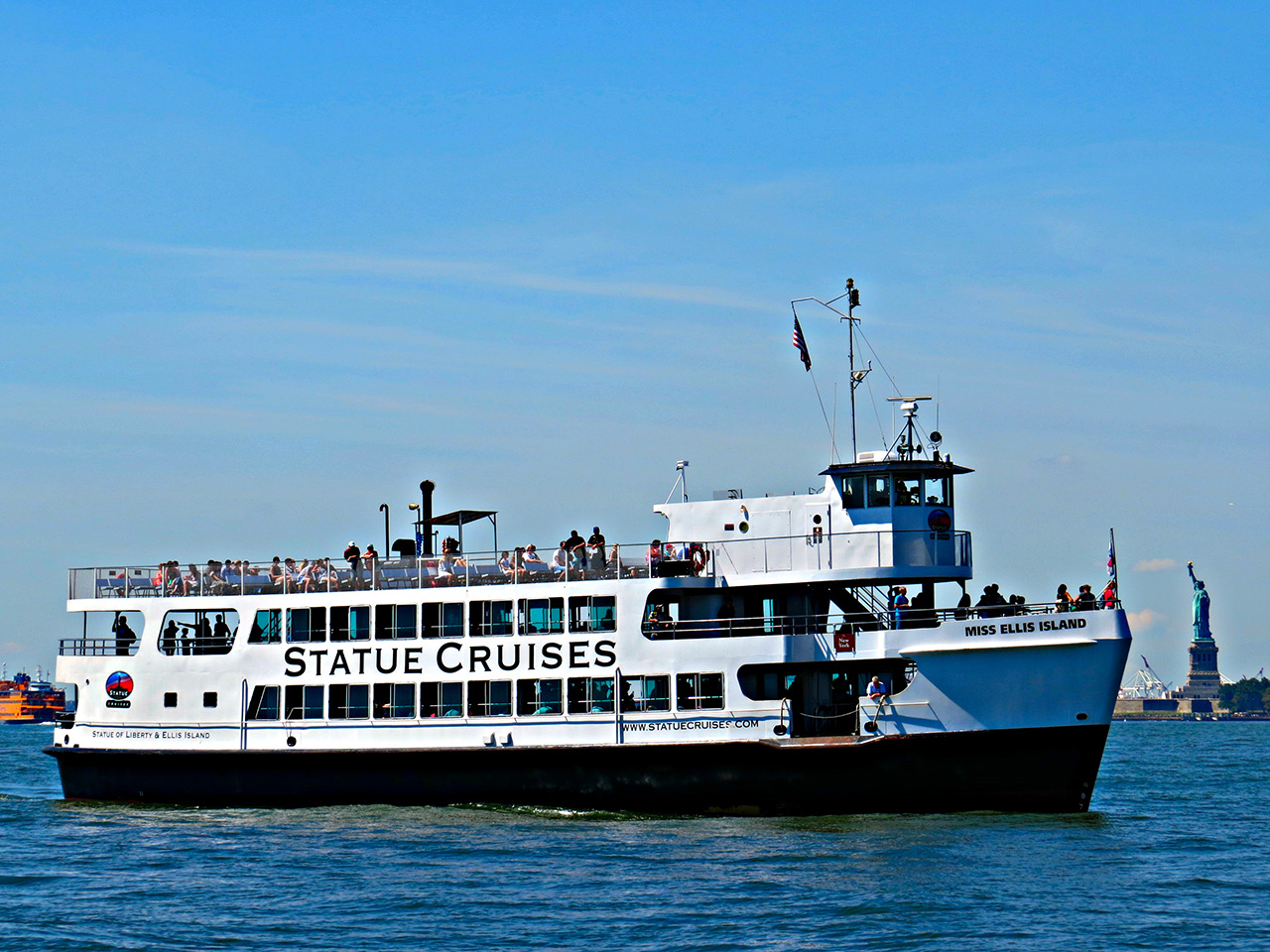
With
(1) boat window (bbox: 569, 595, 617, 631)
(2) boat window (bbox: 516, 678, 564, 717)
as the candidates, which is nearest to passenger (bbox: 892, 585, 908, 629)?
(1) boat window (bbox: 569, 595, 617, 631)

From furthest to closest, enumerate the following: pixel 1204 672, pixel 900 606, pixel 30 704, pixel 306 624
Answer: pixel 1204 672 → pixel 30 704 → pixel 306 624 → pixel 900 606

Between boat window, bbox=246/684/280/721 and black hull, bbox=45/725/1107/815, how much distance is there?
0.94 metres

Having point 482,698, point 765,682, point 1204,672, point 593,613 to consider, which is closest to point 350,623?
point 482,698

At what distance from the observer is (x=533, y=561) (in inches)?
1259

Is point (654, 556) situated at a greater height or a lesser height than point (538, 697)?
greater

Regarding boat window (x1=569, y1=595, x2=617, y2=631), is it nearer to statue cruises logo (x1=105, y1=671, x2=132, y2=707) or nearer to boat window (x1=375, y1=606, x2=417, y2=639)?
boat window (x1=375, y1=606, x2=417, y2=639)

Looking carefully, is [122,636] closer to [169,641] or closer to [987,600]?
[169,641]

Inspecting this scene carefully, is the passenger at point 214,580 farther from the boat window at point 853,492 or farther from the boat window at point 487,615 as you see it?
the boat window at point 853,492

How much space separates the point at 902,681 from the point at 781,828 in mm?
3842

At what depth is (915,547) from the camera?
3000 cm

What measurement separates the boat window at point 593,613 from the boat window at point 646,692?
116cm

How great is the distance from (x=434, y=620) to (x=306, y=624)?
10.1 ft

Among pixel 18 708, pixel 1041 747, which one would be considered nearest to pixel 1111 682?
pixel 1041 747

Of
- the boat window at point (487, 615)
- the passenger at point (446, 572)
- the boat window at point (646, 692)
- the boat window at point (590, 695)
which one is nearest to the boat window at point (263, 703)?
the passenger at point (446, 572)
